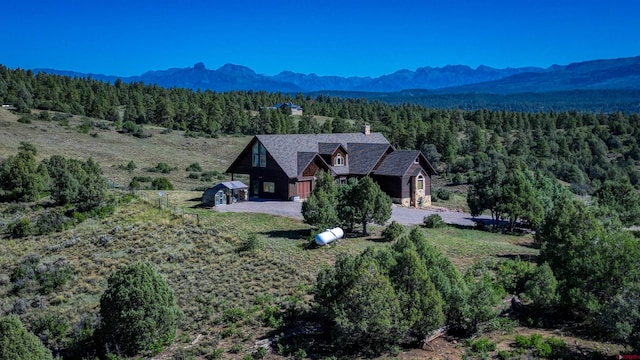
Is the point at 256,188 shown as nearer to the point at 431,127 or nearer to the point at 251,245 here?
the point at 251,245

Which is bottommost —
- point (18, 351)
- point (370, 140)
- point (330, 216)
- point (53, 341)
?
point (53, 341)

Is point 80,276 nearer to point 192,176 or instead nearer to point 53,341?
point 53,341

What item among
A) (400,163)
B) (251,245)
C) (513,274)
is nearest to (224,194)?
(251,245)

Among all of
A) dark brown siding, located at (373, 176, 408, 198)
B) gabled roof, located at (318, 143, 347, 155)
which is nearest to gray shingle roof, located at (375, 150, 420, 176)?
dark brown siding, located at (373, 176, 408, 198)

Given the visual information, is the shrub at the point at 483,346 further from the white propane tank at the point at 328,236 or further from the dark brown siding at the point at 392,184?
the dark brown siding at the point at 392,184

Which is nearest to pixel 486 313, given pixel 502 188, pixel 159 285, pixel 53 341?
pixel 159 285

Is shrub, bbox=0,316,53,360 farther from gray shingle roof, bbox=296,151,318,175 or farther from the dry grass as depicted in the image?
the dry grass
